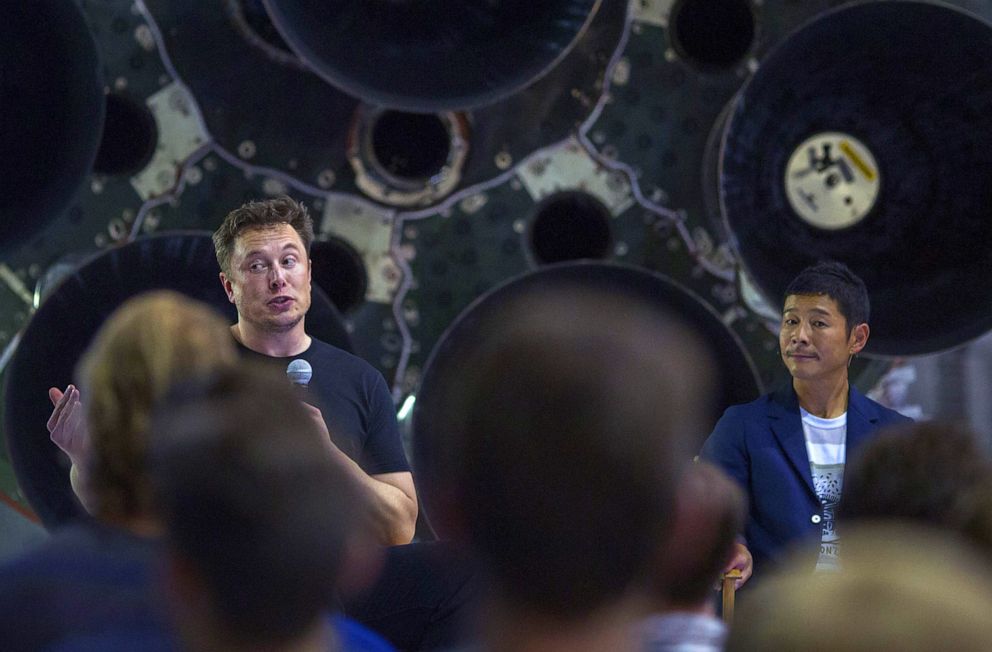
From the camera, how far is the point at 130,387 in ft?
3.42

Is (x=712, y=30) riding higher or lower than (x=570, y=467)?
higher

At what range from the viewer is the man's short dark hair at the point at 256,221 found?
7.39 ft

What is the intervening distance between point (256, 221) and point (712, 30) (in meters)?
1.27

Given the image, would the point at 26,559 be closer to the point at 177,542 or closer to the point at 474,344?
the point at 177,542

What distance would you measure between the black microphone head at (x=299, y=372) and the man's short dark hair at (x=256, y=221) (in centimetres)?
31

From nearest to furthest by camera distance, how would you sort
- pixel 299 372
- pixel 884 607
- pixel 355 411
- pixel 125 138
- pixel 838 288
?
pixel 884 607, pixel 299 372, pixel 355 411, pixel 838 288, pixel 125 138

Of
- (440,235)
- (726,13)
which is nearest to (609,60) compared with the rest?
(726,13)

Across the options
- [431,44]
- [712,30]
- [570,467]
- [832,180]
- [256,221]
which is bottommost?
[570,467]

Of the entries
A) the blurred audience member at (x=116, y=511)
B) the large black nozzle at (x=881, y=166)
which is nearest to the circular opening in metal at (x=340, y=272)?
the large black nozzle at (x=881, y=166)

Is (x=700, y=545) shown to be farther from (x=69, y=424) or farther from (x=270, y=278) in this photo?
(x=270, y=278)

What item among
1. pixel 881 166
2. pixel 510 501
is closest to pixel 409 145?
pixel 881 166

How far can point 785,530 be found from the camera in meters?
2.14

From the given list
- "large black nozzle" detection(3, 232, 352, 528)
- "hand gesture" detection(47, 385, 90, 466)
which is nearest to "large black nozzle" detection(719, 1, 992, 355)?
"large black nozzle" detection(3, 232, 352, 528)

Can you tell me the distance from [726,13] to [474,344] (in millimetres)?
1012
